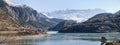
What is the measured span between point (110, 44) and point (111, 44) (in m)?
0.23

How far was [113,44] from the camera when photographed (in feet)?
245

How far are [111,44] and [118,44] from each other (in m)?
1.63

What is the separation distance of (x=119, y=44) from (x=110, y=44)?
209cm

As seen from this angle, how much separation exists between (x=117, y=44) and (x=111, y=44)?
1431 millimetres

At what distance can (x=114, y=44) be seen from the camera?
74375 mm

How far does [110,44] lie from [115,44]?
119cm

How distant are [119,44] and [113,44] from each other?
1.42 meters

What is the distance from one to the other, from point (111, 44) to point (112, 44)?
0.28 m

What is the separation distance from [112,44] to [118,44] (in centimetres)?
144

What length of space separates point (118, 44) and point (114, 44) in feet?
3.49

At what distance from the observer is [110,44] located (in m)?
74.8

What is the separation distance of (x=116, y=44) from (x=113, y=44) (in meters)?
0.79

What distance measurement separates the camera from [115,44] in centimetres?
7431
